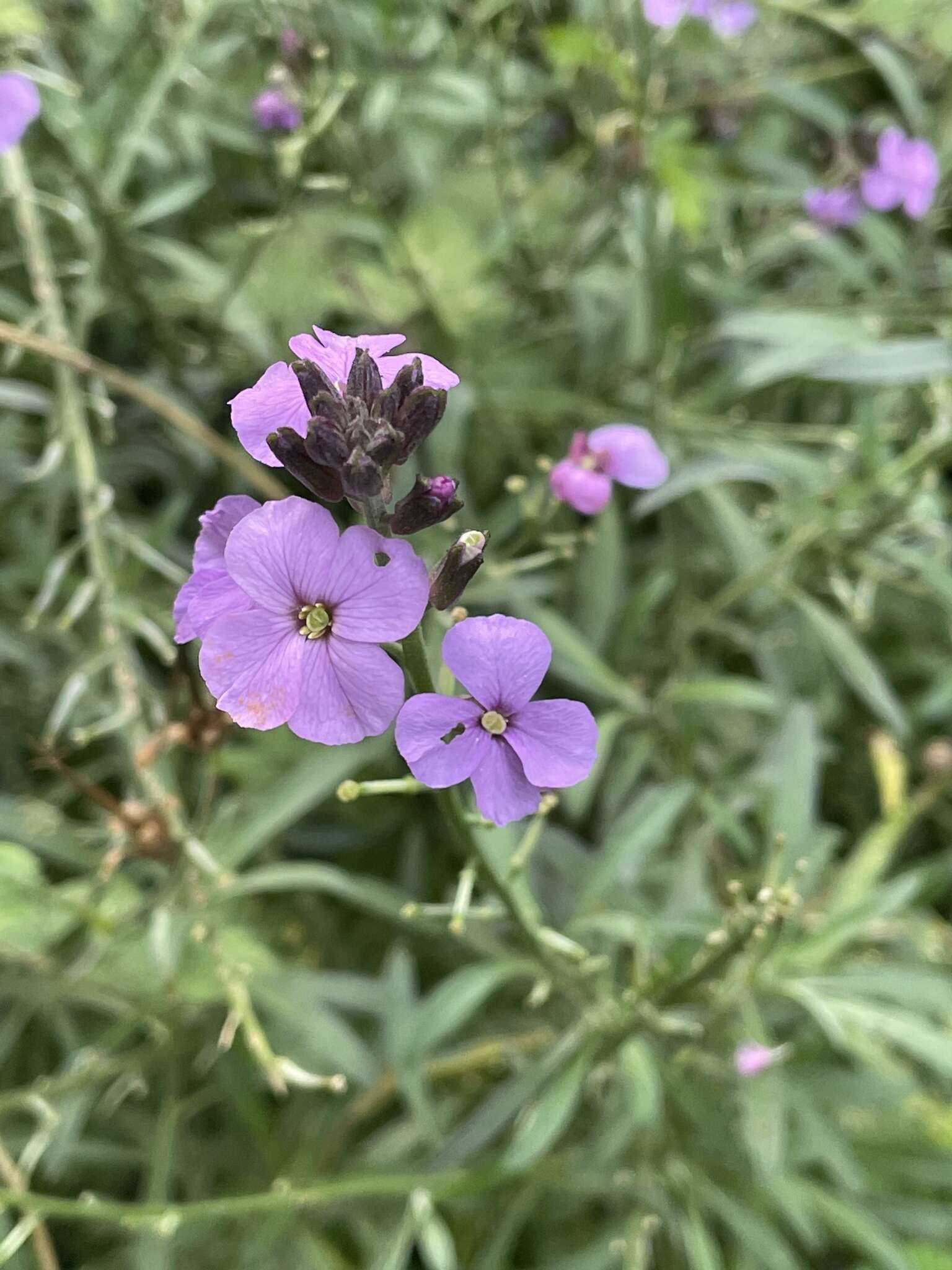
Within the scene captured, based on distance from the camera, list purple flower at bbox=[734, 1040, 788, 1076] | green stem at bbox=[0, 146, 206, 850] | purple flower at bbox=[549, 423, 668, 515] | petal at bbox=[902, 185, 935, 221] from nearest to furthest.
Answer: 1. purple flower at bbox=[549, 423, 668, 515]
2. purple flower at bbox=[734, 1040, 788, 1076]
3. green stem at bbox=[0, 146, 206, 850]
4. petal at bbox=[902, 185, 935, 221]

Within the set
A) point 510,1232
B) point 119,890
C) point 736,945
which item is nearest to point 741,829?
point 736,945

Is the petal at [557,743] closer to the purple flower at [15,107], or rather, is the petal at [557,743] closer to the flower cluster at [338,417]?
the flower cluster at [338,417]

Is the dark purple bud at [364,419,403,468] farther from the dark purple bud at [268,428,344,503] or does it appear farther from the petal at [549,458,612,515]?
the petal at [549,458,612,515]

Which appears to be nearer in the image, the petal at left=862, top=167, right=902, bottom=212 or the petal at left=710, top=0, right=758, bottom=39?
the petal at left=862, top=167, right=902, bottom=212

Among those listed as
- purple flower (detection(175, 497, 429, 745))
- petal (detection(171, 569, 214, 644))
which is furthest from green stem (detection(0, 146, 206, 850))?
purple flower (detection(175, 497, 429, 745))

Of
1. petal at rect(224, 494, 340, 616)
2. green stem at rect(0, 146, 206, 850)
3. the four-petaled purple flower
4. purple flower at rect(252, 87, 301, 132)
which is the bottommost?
green stem at rect(0, 146, 206, 850)

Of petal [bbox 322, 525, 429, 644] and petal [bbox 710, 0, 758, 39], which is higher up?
petal [bbox 710, 0, 758, 39]

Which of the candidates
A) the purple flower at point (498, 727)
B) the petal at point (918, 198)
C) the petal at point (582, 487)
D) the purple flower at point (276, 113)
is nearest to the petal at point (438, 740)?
the purple flower at point (498, 727)
